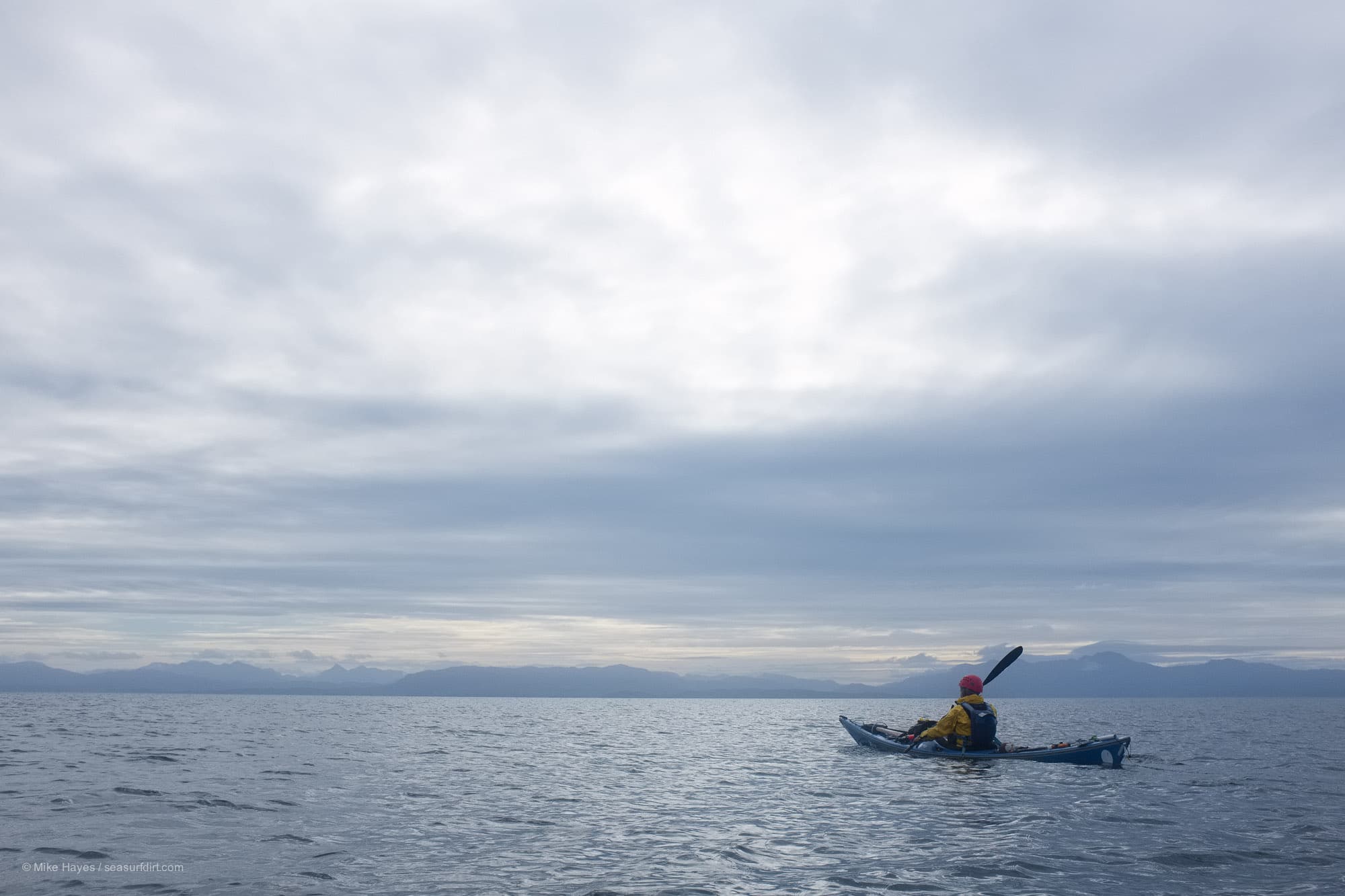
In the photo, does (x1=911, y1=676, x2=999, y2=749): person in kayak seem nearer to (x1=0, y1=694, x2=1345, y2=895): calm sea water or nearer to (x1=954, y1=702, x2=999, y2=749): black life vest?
(x1=954, y1=702, x2=999, y2=749): black life vest

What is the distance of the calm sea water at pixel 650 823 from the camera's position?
1738 centimetres

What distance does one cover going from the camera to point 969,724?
39219mm

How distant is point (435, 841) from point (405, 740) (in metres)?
41.1

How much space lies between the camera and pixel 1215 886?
1733cm

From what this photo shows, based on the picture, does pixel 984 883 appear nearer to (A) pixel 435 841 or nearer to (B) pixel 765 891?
(B) pixel 765 891

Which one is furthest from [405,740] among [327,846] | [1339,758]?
[1339,758]

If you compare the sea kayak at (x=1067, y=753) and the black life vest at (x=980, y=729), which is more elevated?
the black life vest at (x=980, y=729)

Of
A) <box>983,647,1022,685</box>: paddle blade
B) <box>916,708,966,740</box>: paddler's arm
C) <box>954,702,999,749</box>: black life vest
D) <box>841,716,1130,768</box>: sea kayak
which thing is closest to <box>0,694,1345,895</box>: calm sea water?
<box>841,716,1130,768</box>: sea kayak

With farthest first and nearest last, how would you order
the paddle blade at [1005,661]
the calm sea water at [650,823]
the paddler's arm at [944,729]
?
the paddle blade at [1005,661] → the paddler's arm at [944,729] → the calm sea water at [650,823]

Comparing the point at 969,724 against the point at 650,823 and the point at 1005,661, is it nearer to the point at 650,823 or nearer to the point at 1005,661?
the point at 1005,661

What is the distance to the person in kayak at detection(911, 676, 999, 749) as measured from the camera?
38.9m

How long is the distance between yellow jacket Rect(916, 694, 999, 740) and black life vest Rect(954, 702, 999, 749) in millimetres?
161

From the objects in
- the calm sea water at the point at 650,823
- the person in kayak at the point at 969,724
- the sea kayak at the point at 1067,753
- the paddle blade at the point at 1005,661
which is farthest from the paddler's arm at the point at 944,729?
the paddle blade at the point at 1005,661

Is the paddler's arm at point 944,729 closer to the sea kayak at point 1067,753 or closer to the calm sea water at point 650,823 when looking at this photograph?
the sea kayak at point 1067,753
